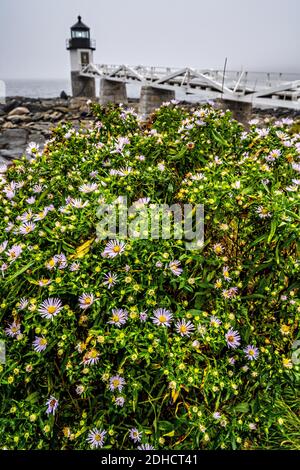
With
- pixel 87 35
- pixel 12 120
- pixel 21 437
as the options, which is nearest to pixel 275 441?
pixel 21 437

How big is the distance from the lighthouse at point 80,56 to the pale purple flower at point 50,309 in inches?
1230

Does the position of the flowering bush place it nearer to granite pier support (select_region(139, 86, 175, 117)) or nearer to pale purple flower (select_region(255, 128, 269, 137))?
pale purple flower (select_region(255, 128, 269, 137))

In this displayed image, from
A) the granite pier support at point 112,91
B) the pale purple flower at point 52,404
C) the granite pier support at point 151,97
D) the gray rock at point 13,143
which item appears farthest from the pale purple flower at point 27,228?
the granite pier support at point 112,91

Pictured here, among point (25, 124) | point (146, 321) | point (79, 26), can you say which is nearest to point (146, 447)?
point (146, 321)

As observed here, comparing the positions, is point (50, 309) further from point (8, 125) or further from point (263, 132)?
point (8, 125)

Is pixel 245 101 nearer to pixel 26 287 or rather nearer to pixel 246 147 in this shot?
pixel 246 147

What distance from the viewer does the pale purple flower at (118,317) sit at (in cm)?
144

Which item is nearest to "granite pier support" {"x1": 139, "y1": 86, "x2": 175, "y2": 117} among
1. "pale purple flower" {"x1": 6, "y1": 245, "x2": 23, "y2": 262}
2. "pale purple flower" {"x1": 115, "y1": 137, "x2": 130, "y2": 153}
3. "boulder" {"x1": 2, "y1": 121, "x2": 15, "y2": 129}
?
"boulder" {"x1": 2, "y1": 121, "x2": 15, "y2": 129}

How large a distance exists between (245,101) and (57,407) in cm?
1131

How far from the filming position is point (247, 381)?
5.86ft

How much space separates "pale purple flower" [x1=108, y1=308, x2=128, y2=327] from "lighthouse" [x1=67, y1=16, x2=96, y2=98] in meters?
31.3

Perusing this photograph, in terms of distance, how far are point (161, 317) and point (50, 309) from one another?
477 millimetres

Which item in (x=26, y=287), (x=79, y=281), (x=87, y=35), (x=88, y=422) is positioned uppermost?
(x=87, y=35)

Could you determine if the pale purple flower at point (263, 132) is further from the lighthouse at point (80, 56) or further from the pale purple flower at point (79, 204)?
the lighthouse at point (80, 56)
